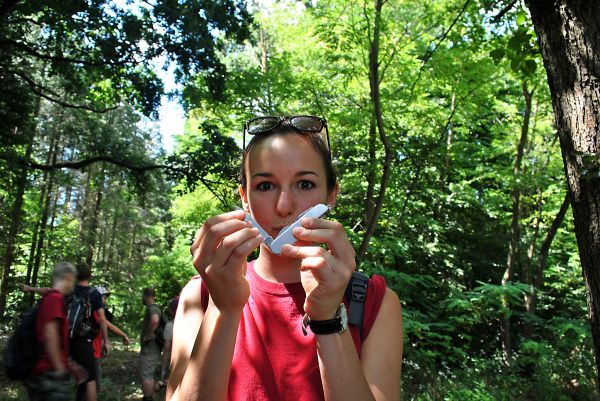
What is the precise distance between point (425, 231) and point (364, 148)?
5190mm

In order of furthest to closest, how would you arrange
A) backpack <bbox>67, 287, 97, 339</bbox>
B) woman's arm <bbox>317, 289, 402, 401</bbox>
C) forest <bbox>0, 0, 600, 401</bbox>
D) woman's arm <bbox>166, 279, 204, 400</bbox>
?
1. forest <bbox>0, 0, 600, 401</bbox>
2. backpack <bbox>67, 287, 97, 339</bbox>
3. woman's arm <bbox>166, 279, 204, 400</bbox>
4. woman's arm <bbox>317, 289, 402, 401</bbox>

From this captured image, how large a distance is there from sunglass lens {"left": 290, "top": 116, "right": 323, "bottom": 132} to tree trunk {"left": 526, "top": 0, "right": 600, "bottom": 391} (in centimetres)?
140

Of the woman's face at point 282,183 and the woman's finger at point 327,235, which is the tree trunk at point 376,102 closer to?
the woman's face at point 282,183

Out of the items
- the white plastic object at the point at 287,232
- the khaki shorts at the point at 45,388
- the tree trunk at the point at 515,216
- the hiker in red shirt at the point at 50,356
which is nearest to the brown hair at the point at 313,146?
the white plastic object at the point at 287,232

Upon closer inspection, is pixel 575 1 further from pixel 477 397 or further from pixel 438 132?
pixel 438 132

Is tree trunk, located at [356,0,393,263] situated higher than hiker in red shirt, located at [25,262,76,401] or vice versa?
tree trunk, located at [356,0,393,263]

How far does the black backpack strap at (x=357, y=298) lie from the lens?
150cm

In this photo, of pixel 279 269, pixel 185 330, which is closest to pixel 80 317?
pixel 185 330

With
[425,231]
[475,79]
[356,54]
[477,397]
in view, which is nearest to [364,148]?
[356,54]

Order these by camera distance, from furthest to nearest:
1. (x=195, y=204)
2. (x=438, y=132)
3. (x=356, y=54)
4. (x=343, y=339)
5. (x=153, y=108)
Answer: (x=195, y=204) < (x=438, y=132) < (x=153, y=108) < (x=356, y=54) < (x=343, y=339)

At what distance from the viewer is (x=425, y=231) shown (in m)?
15.0

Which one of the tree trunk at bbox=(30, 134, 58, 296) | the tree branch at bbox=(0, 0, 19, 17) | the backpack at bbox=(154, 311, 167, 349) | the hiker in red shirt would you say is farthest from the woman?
the tree trunk at bbox=(30, 134, 58, 296)

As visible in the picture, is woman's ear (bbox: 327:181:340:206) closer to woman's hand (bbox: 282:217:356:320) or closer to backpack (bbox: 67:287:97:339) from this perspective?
woman's hand (bbox: 282:217:356:320)

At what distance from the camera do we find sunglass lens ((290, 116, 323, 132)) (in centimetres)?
176
